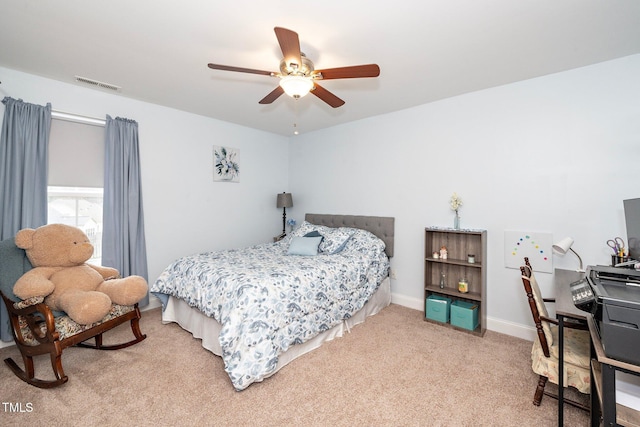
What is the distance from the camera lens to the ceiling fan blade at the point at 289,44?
1600mm

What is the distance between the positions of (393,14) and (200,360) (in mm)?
3004

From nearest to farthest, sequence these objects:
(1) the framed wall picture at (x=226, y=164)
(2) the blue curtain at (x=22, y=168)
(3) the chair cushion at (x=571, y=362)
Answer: (3) the chair cushion at (x=571, y=362) < (2) the blue curtain at (x=22, y=168) < (1) the framed wall picture at (x=226, y=164)

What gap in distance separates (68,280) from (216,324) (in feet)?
4.10

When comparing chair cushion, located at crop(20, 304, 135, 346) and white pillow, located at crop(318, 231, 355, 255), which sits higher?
white pillow, located at crop(318, 231, 355, 255)

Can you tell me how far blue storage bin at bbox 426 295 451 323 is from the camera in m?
3.14

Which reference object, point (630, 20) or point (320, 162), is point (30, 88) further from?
point (630, 20)

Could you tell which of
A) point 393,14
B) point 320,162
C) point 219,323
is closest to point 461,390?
point 219,323

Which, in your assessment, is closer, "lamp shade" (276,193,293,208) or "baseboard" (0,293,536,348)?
"baseboard" (0,293,536,348)

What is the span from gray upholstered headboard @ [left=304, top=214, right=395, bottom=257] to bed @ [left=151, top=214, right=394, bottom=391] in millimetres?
14

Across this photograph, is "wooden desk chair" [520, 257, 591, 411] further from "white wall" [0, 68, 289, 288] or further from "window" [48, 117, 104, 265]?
"window" [48, 117, 104, 265]

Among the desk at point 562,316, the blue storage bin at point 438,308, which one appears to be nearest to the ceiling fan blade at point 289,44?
the desk at point 562,316

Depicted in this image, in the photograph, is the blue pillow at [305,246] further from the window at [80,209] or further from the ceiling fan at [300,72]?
the window at [80,209]

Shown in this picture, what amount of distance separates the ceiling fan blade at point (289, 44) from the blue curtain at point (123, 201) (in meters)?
2.41

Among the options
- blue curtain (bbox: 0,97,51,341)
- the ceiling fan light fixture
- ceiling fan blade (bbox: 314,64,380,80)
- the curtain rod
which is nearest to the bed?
blue curtain (bbox: 0,97,51,341)
